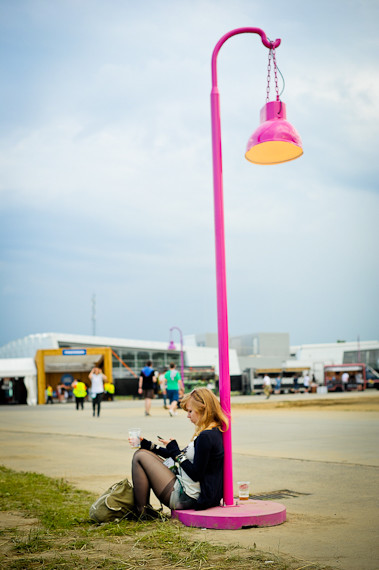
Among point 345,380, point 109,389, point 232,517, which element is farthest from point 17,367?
point 232,517

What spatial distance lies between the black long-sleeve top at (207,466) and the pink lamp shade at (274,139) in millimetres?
2519

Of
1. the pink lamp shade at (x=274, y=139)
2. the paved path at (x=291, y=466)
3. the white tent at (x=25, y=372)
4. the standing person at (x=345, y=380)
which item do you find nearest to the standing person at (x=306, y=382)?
the standing person at (x=345, y=380)

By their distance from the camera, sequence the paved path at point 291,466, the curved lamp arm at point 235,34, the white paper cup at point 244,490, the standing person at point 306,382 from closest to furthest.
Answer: the paved path at point 291,466 < the white paper cup at point 244,490 < the curved lamp arm at point 235,34 < the standing person at point 306,382

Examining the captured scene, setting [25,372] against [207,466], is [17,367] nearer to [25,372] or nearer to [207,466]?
[25,372]

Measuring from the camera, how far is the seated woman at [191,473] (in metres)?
5.00

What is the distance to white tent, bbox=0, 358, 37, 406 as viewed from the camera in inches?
1518

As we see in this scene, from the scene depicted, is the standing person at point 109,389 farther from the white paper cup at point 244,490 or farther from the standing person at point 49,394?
the white paper cup at point 244,490

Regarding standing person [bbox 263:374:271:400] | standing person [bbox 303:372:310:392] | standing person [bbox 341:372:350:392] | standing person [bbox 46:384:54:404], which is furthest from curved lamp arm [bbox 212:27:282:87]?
standing person [bbox 341:372:350:392]

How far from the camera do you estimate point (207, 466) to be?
5.00 meters

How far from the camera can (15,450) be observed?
11125mm

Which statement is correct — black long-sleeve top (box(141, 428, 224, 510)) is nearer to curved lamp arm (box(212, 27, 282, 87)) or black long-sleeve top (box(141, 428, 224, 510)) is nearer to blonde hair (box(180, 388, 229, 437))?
blonde hair (box(180, 388, 229, 437))

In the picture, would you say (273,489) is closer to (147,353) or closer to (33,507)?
(33,507)

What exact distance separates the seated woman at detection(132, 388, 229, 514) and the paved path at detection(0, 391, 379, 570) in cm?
40

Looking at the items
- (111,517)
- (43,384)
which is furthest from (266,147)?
(43,384)
